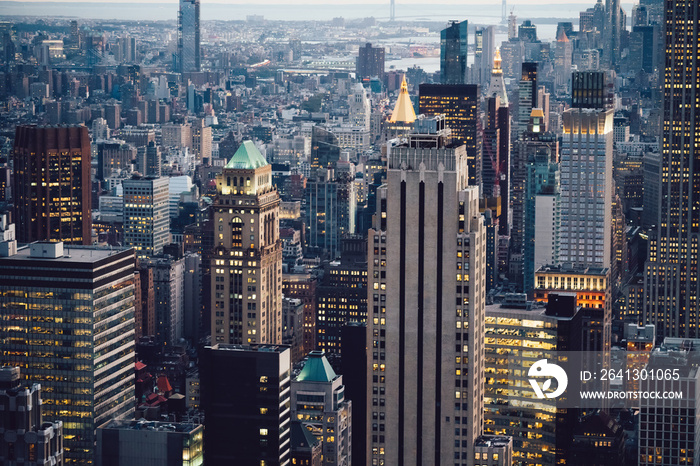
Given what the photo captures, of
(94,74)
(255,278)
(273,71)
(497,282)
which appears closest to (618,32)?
(273,71)

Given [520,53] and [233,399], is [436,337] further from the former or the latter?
[520,53]

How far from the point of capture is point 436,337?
148 ft

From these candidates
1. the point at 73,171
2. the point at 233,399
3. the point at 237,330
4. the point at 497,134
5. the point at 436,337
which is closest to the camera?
the point at 436,337

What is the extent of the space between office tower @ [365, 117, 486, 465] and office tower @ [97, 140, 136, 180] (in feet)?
307

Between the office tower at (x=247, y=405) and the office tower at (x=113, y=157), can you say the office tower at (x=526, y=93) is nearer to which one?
the office tower at (x=113, y=157)

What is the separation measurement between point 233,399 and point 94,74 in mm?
97489

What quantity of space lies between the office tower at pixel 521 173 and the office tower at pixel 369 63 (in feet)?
77.9

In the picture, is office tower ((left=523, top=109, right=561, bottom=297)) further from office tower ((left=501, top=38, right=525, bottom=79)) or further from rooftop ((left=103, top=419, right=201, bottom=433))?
office tower ((left=501, top=38, right=525, bottom=79))

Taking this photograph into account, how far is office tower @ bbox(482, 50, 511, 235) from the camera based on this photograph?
409 feet

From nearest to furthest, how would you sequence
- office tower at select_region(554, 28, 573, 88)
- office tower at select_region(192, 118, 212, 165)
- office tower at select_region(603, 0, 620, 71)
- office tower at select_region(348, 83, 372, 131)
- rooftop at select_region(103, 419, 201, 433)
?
1. rooftop at select_region(103, 419, 201, 433)
2. office tower at select_region(554, 28, 573, 88)
3. office tower at select_region(603, 0, 620, 71)
4. office tower at select_region(348, 83, 372, 131)
5. office tower at select_region(192, 118, 212, 165)

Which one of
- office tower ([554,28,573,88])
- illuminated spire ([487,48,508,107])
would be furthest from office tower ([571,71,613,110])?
office tower ([554,28,573,88])

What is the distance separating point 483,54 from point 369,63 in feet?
54.8

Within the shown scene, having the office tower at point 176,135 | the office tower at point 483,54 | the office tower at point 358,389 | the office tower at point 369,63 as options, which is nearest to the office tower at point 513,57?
the office tower at point 483,54

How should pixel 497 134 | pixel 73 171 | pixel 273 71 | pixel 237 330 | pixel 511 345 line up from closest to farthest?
pixel 511 345 → pixel 237 330 → pixel 73 171 → pixel 497 134 → pixel 273 71
